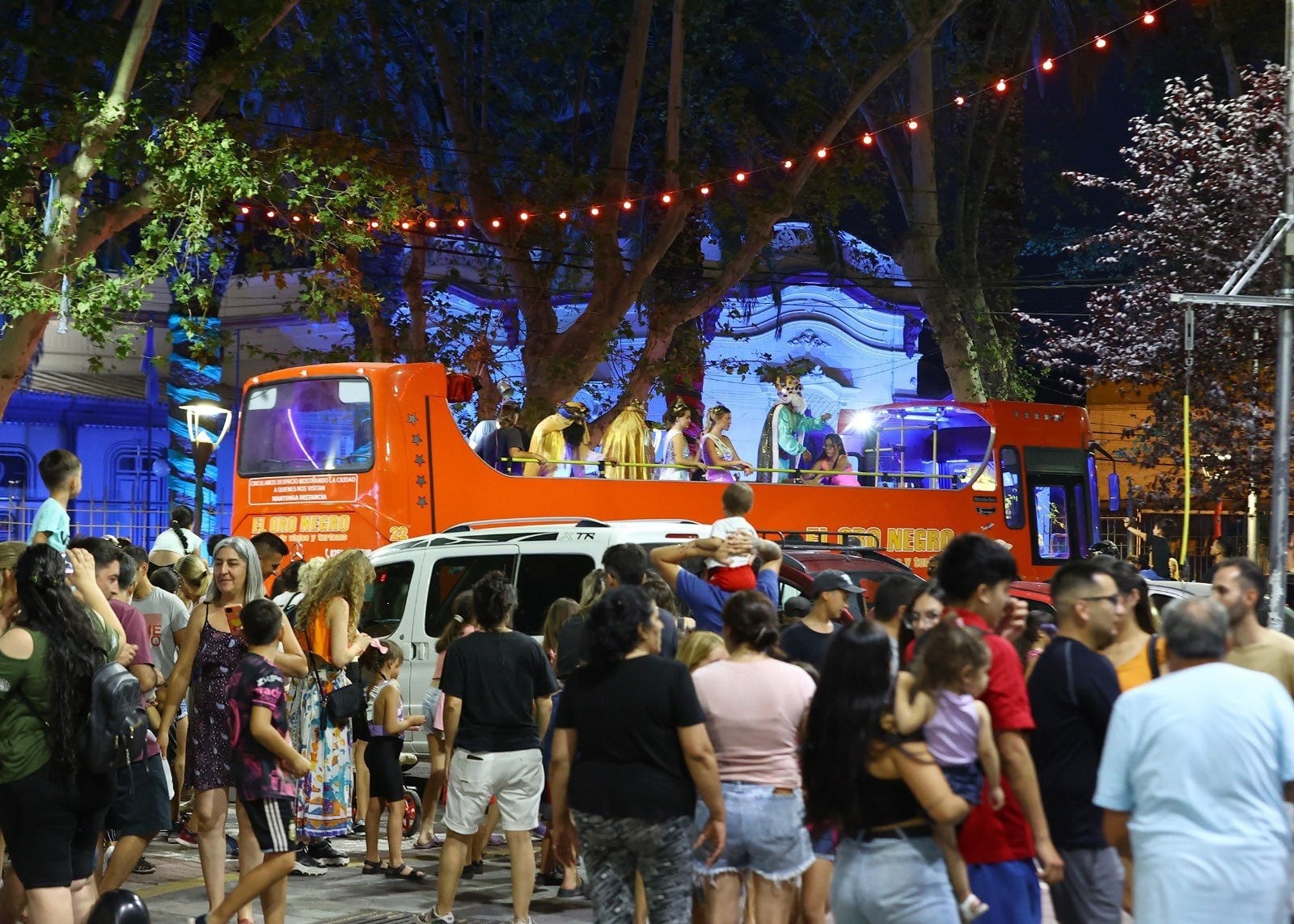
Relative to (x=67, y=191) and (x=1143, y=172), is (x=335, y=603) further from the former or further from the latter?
(x=1143, y=172)

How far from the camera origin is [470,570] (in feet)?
40.4

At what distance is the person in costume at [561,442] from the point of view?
57.6 ft

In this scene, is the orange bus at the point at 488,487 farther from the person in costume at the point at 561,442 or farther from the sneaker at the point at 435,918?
the sneaker at the point at 435,918

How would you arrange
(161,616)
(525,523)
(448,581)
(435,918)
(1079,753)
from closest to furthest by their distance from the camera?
1. (1079,753)
2. (435,918)
3. (161,616)
4. (448,581)
5. (525,523)

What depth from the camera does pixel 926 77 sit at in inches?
1064

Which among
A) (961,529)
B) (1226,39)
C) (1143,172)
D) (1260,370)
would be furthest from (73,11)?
(1226,39)

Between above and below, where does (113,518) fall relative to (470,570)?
above

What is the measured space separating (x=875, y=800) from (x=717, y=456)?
1351cm

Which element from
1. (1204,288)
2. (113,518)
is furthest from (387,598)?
(113,518)

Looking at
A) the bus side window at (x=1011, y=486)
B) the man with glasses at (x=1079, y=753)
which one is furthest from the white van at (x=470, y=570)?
the bus side window at (x=1011, y=486)

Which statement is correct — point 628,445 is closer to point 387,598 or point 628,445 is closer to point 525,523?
point 525,523

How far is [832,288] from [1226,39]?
37.3ft

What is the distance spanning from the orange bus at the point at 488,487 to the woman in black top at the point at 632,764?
8447mm

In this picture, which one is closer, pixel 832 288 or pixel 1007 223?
pixel 1007 223
